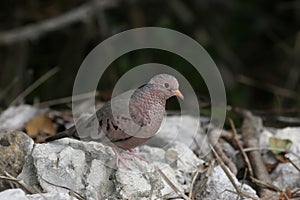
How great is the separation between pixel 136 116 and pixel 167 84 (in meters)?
0.15

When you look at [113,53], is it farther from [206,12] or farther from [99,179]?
[99,179]

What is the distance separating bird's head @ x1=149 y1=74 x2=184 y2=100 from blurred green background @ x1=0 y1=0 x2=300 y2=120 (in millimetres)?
1127

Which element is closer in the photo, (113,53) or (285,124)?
(285,124)

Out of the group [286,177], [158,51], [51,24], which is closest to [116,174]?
[286,177]

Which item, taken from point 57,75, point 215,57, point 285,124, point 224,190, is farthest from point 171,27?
point 224,190

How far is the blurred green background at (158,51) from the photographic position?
4.18 m

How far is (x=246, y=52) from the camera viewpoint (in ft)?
18.0

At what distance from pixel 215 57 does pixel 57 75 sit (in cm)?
118

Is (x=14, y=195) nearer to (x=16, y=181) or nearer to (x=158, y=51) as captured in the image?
(x=16, y=181)

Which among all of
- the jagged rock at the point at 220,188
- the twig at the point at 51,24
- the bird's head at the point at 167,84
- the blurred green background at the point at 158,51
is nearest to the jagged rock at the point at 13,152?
the bird's head at the point at 167,84

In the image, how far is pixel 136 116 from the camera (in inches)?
93.2

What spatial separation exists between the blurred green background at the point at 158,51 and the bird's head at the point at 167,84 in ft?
3.70

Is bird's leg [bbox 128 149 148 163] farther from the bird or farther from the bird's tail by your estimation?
the bird's tail

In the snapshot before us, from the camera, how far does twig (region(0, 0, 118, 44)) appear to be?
411cm
